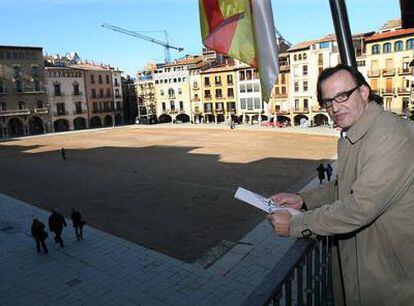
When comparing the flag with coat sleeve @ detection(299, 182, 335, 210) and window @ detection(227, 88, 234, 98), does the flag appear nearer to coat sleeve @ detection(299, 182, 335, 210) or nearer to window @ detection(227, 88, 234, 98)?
coat sleeve @ detection(299, 182, 335, 210)

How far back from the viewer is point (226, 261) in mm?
13812

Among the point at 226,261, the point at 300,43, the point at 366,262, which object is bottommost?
the point at 226,261

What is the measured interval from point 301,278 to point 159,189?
2270 cm

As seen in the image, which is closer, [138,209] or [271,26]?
[271,26]

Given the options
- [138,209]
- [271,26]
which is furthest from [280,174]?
[271,26]

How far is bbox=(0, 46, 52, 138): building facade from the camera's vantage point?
71.4 metres

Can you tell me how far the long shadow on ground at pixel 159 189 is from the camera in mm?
17141

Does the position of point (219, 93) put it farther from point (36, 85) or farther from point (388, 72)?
point (36, 85)

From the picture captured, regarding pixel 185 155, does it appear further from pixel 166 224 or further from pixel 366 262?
pixel 366 262

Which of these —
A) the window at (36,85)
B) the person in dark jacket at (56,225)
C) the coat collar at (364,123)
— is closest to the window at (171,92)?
the window at (36,85)

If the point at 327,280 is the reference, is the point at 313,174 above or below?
A: below

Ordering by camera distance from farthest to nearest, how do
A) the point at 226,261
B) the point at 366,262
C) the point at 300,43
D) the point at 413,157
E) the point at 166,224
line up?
the point at 300,43 → the point at 166,224 → the point at 226,261 → the point at 366,262 → the point at 413,157

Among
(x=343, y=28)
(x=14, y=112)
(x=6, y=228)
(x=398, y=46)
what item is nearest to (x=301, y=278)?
(x=343, y=28)

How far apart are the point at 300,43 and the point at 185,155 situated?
3814cm
